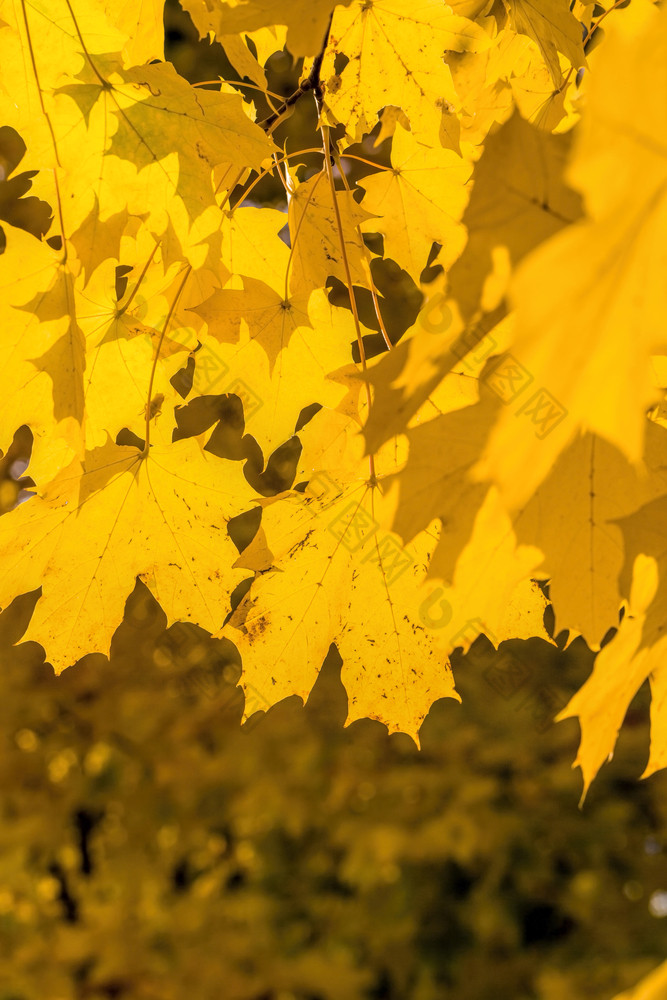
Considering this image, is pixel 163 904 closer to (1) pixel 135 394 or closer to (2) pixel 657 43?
(1) pixel 135 394

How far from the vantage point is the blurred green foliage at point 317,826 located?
3.22 m

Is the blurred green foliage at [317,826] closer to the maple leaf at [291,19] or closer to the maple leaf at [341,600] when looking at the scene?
the maple leaf at [341,600]

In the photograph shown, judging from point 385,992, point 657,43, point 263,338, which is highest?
point 657,43

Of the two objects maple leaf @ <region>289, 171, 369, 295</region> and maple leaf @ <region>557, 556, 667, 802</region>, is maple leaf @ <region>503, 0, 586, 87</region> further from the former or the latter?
maple leaf @ <region>557, 556, 667, 802</region>

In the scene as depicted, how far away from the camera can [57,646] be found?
1.02m

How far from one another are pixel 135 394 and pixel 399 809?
113 inches

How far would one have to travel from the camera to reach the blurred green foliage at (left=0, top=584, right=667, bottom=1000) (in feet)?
10.6

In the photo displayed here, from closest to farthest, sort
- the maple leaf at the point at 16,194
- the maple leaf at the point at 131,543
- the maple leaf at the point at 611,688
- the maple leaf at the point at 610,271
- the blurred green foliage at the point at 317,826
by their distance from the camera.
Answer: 1. the maple leaf at the point at 610,271
2. the maple leaf at the point at 611,688
3. the maple leaf at the point at 131,543
4. the maple leaf at the point at 16,194
5. the blurred green foliage at the point at 317,826

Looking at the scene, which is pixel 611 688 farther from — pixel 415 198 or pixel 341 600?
pixel 415 198

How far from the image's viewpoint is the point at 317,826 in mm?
3645

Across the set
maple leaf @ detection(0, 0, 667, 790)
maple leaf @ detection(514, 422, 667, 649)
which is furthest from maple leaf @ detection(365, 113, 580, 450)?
maple leaf @ detection(514, 422, 667, 649)

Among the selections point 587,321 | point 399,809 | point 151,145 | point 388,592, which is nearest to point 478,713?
point 399,809

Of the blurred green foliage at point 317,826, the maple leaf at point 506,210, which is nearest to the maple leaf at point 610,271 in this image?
the maple leaf at point 506,210

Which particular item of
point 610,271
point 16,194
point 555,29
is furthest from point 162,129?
point 16,194
